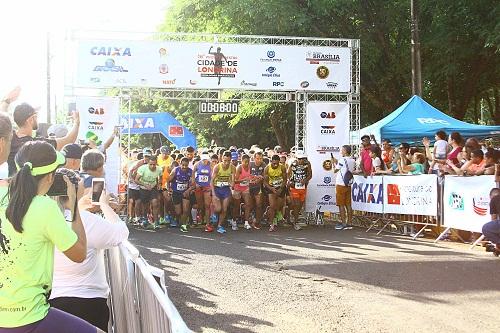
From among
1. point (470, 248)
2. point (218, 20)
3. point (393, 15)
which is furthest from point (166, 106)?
point (470, 248)

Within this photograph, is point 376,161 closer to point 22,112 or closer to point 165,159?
point 165,159

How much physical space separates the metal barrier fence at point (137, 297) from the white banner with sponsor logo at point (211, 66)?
12376 mm

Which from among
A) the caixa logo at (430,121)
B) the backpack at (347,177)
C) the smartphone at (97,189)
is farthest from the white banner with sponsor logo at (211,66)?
the smartphone at (97,189)

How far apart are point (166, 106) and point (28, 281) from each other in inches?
1714

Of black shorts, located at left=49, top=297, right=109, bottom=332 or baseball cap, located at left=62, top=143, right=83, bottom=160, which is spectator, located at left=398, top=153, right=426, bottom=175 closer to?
baseball cap, located at left=62, top=143, right=83, bottom=160

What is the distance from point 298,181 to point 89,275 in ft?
40.5

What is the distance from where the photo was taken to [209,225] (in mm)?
15398

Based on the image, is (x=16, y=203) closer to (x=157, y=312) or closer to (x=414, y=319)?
(x=157, y=312)

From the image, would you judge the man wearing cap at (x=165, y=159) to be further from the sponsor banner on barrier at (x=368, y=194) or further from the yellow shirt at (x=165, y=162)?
the sponsor banner on barrier at (x=368, y=194)

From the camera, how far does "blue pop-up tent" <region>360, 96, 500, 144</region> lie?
690 inches

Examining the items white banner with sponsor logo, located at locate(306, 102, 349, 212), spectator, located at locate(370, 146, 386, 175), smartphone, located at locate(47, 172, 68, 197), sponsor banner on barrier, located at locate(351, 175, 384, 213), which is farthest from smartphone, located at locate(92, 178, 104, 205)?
white banner with sponsor logo, located at locate(306, 102, 349, 212)

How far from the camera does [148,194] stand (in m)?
16.0

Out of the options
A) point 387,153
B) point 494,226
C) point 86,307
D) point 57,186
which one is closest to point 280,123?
point 387,153

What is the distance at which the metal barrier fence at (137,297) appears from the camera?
2982mm
